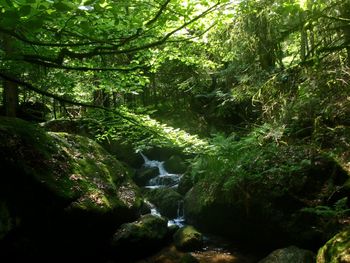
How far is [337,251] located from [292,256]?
2550mm

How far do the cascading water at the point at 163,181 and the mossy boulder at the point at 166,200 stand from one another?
0.51 ft

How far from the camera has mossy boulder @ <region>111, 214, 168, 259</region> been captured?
9.54m

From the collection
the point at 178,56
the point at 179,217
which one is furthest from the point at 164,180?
the point at 178,56

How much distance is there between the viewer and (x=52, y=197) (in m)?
8.36

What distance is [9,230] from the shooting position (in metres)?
7.36

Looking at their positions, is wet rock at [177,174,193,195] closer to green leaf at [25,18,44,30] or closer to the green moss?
the green moss

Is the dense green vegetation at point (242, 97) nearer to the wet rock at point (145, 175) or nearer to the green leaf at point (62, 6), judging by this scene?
the green leaf at point (62, 6)

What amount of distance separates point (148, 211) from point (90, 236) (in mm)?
3936

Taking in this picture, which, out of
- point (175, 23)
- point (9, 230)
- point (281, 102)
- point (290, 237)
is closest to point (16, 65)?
point (175, 23)

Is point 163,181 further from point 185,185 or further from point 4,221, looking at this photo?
point 4,221

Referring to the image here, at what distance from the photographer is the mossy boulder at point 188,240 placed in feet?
32.8

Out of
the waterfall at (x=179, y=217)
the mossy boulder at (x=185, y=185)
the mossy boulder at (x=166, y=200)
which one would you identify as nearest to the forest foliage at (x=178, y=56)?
the mossy boulder at (x=185, y=185)

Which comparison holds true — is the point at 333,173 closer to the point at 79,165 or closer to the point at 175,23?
the point at 175,23

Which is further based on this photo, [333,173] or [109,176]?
[109,176]
